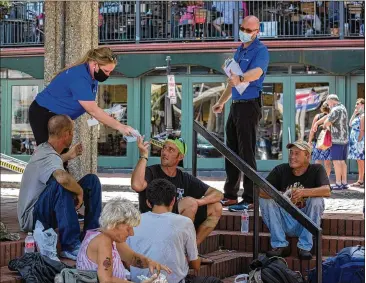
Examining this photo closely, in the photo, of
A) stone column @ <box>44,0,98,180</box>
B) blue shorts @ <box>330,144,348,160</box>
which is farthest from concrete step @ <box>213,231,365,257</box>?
blue shorts @ <box>330,144,348,160</box>

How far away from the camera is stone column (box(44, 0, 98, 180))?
8547mm

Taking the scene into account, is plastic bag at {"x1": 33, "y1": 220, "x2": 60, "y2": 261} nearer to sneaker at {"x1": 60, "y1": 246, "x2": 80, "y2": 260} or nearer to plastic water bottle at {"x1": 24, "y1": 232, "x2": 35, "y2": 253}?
plastic water bottle at {"x1": 24, "y1": 232, "x2": 35, "y2": 253}

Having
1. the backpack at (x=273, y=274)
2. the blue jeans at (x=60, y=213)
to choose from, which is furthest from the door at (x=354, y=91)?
the blue jeans at (x=60, y=213)

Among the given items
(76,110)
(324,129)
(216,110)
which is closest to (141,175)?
(76,110)

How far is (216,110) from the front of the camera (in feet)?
27.4

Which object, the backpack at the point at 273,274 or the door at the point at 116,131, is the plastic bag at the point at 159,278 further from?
the door at the point at 116,131

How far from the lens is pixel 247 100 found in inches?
320

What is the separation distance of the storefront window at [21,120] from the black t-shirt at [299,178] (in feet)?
57.0

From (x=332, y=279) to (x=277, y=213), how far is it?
3.06ft

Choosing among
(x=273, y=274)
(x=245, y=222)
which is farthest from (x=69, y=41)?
(x=273, y=274)

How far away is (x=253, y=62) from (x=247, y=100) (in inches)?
14.9

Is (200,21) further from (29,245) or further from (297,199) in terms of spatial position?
(29,245)

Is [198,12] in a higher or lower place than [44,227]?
higher

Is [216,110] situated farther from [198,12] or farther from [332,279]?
[198,12]
